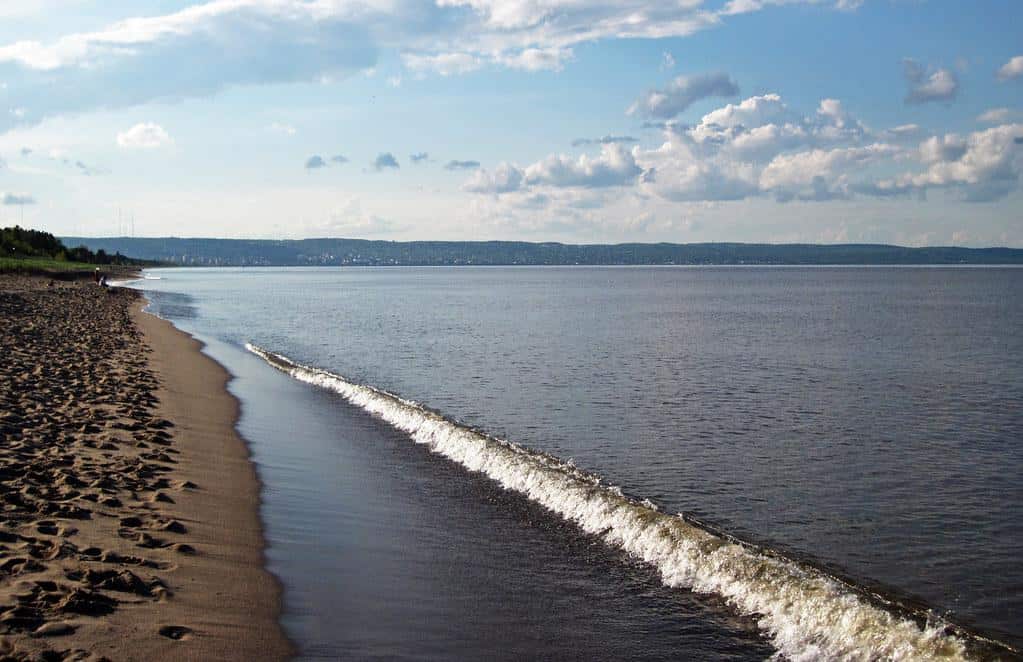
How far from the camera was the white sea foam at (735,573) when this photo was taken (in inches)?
356

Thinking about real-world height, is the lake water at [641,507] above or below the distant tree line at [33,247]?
below

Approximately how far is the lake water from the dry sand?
0.65 meters

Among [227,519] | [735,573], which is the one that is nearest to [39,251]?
[227,519]

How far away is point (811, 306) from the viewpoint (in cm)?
8325

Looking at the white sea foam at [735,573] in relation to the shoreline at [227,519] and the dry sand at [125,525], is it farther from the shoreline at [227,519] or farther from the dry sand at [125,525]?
the dry sand at [125,525]

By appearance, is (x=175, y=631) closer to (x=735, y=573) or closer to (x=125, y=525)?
(x=125, y=525)

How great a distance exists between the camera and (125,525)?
11.0 metres

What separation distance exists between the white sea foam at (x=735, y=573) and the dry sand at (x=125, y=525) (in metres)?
5.02

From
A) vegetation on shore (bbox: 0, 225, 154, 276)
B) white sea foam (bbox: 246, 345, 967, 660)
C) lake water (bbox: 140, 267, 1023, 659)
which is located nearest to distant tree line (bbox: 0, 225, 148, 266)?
vegetation on shore (bbox: 0, 225, 154, 276)

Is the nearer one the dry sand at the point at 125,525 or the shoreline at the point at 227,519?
the dry sand at the point at 125,525

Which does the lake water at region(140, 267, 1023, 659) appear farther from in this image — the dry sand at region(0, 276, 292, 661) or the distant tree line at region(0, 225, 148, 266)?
the distant tree line at region(0, 225, 148, 266)

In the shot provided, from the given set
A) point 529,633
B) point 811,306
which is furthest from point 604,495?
point 811,306

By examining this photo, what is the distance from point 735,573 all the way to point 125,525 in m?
7.97

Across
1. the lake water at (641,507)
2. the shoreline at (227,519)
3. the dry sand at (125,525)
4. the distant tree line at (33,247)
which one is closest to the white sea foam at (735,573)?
the lake water at (641,507)
